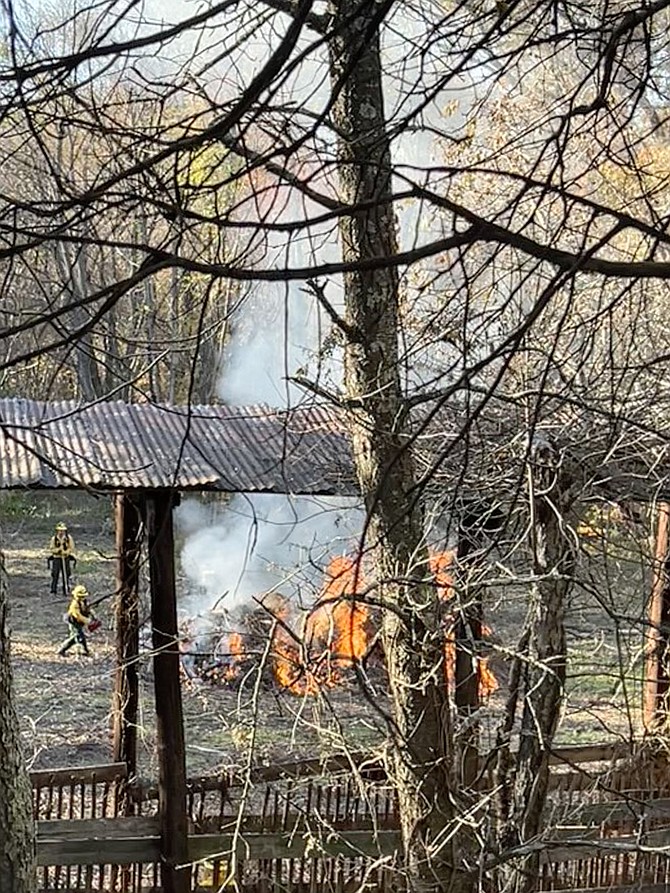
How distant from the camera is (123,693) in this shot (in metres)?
5.89

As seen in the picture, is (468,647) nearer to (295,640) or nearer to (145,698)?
(295,640)

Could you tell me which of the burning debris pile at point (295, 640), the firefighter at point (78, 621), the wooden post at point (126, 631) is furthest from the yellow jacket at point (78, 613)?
the wooden post at point (126, 631)

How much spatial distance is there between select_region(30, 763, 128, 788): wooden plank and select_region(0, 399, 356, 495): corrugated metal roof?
1.89m

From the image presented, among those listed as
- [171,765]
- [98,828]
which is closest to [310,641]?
[171,765]

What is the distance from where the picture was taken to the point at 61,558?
10.7m

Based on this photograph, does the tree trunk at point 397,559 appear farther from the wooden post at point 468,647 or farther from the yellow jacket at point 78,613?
the yellow jacket at point 78,613

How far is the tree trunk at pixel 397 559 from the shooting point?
386 cm

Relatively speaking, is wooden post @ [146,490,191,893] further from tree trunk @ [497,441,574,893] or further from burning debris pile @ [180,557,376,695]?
tree trunk @ [497,441,574,893]

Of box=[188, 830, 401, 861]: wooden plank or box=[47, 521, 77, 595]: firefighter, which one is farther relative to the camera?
box=[47, 521, 77, 595]: firefighter

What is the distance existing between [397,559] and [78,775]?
277 centimetres

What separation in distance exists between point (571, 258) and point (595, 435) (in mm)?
2869

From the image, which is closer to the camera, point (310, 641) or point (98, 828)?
point (310, 641)

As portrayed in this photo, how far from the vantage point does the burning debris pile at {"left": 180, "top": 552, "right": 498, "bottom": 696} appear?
333cm

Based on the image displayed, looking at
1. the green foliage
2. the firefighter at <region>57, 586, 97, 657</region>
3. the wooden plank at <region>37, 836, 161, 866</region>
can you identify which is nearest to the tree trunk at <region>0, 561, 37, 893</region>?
the wooden plank at <region>37, 836, 161, 866</region>
